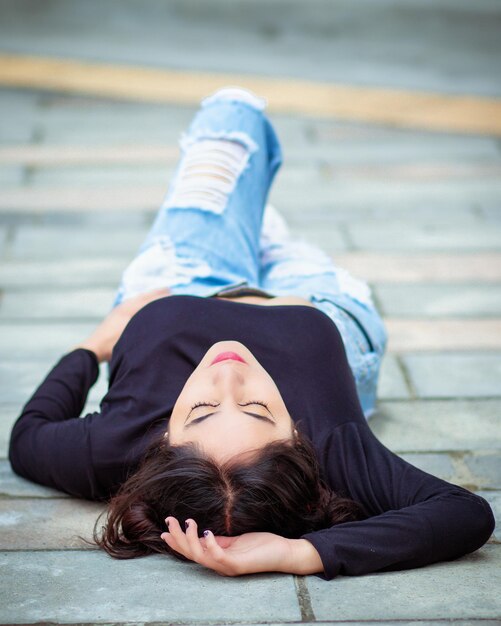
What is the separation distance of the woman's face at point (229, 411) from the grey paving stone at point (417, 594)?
0.96ft

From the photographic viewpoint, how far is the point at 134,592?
75.8 inches

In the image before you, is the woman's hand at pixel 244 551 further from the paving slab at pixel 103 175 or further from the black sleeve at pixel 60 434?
the paving slab at pixel 103 175

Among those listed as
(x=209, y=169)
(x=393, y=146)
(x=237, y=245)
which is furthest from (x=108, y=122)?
(x=237, y=245)

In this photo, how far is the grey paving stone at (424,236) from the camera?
425 cm

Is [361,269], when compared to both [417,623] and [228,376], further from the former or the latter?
[417,623]

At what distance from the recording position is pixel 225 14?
8414mm

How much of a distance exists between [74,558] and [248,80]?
4.97 metres

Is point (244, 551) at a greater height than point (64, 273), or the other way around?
point (64, 273)

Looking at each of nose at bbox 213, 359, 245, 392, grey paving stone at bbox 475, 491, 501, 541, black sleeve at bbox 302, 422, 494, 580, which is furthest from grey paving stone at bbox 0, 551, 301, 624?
grey paving stone at bbox 475, 491, 501, 541

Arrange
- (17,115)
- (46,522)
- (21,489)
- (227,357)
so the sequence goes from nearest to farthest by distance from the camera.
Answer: (227,357), (46,522), (21,489), (17,115)

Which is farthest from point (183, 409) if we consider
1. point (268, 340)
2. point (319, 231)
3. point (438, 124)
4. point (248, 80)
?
point (248, 80)

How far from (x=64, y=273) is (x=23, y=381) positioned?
94 cm

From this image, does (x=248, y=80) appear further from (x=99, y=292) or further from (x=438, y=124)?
(x=99, y=292)

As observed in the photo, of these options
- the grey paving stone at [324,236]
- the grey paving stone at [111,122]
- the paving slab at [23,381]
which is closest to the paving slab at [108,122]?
the grey paving stone at [111,122]
